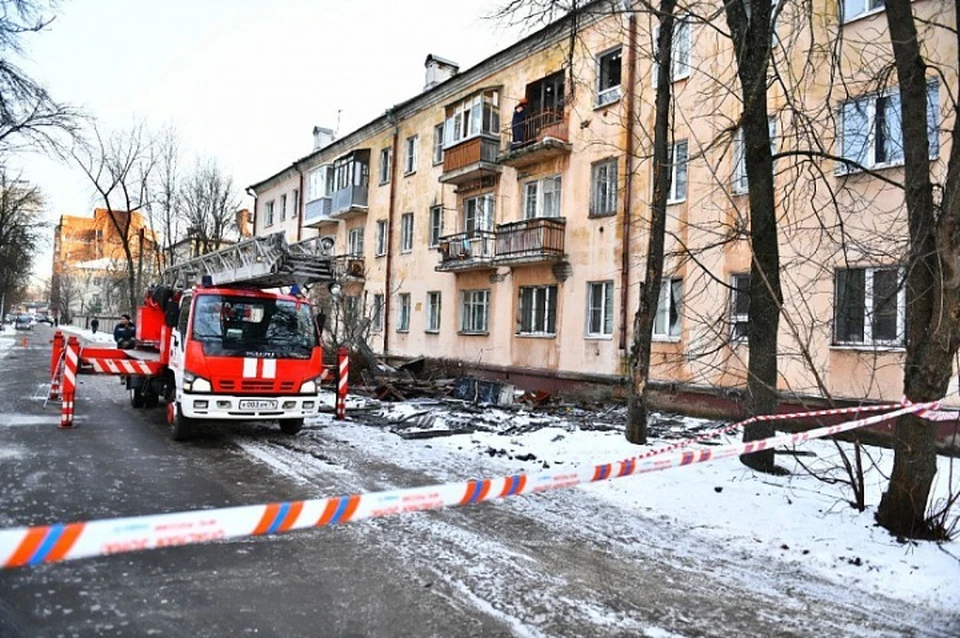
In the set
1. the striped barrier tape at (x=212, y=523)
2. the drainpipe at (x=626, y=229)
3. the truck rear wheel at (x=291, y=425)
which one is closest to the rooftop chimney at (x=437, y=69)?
the drainpipe at (x=626, y=229)

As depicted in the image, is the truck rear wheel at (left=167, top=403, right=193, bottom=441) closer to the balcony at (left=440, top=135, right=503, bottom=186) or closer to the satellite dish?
the satellite dish

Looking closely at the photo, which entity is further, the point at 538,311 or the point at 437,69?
the point at 437,69

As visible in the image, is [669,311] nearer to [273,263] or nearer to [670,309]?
[670,309]

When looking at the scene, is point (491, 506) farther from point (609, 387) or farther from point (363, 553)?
point (609, 387)

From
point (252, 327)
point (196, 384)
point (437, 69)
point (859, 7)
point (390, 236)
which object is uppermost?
point (437, 69)

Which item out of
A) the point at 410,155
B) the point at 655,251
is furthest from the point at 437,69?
the point at 655,251

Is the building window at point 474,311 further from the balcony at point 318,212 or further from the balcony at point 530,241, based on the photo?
the balcony at point 318,212

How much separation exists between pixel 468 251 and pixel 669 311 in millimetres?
7965

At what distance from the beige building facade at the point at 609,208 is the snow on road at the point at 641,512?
181 centimetres

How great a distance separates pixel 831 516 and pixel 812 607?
2.11 meters

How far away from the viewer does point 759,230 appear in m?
7.75

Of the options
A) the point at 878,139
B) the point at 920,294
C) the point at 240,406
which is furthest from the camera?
the point at 878,139

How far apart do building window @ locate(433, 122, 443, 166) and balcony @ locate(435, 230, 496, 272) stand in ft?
12.4

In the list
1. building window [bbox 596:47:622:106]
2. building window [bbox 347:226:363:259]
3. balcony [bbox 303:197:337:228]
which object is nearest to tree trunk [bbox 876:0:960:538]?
building window [bbox 596:47:622:106]
